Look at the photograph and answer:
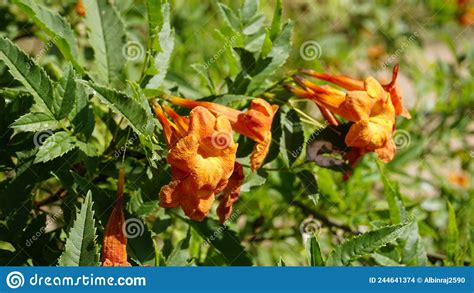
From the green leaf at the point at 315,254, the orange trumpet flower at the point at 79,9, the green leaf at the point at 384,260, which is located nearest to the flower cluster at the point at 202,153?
the green leaf at the point at 315,254

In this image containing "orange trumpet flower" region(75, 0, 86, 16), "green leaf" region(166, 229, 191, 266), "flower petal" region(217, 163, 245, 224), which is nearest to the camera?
"flower petal" region(217, 163, 245, 224)

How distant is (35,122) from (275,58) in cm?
71

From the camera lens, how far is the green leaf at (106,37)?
199 cm

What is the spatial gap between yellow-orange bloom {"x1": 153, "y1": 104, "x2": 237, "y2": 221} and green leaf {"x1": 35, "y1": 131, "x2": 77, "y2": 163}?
0.28 meters

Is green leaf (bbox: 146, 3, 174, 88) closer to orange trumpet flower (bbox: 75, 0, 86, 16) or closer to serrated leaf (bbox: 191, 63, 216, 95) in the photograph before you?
serrated leaf (bbox: 191, 63, 216, 95)

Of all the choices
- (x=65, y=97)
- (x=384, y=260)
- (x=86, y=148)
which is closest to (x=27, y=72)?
(x=65, y=97)

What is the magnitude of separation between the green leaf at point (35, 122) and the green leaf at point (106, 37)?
0.90 feet

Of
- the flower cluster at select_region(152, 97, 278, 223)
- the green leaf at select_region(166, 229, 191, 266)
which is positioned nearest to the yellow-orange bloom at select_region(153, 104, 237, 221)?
the flower cluster at select_region(152, 97, 278, 223)

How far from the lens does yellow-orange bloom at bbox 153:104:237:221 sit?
157 centimetres

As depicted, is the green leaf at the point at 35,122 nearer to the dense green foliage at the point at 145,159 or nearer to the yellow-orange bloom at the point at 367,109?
the dense green foliage at the point at 145,159

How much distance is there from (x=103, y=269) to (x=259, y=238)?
129cm

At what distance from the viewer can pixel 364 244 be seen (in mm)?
1751

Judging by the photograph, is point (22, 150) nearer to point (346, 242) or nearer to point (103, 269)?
point (103, 269)

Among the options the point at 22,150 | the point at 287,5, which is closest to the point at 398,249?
the point at 22,150
